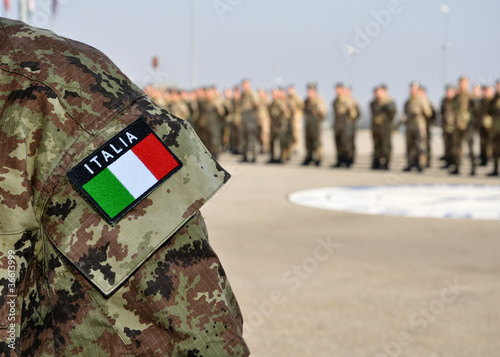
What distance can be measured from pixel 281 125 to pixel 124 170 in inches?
694

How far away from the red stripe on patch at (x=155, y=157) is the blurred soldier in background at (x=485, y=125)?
1385 cm

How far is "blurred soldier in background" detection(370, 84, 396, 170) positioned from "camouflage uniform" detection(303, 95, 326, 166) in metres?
1.37

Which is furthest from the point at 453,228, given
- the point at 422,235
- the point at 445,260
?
the point at 445,260

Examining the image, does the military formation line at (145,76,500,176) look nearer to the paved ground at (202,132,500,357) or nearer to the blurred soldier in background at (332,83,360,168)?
the blurred soldier in background at (332,83,360,168)

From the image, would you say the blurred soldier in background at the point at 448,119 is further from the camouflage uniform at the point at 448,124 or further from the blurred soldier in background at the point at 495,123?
the blurred soldier in background at the point at 495,123

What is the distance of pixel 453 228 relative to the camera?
325 inches

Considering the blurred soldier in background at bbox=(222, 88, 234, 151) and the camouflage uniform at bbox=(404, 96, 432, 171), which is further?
the blurred soldier in background at bbox=(222, 88, 234, 151)

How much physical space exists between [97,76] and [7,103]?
0.14 meters

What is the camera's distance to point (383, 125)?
52.5ft

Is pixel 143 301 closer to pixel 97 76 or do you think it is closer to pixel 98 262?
pixel 98 262

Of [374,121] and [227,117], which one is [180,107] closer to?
[227,117]

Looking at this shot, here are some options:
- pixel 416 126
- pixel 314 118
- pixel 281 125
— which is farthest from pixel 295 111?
pixel 416 126

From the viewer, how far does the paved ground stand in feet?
14.3

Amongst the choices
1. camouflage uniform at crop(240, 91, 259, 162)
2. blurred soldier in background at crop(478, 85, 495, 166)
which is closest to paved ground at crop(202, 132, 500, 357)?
blurred soldier in background at crop(478, 85, 495, 166)
